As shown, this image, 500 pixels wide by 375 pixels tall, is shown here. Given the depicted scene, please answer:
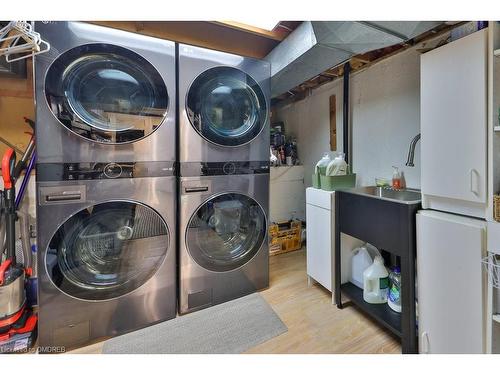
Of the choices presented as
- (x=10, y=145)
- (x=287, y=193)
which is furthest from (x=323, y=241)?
(x=10, y=145)

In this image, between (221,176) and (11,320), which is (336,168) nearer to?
(221,176)

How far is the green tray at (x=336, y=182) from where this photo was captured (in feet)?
5.55

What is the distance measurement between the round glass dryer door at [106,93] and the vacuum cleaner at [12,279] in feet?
2.05

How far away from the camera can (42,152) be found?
116 cm

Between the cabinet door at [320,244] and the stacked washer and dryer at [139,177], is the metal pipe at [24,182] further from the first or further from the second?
the cabinet door at [320,244]

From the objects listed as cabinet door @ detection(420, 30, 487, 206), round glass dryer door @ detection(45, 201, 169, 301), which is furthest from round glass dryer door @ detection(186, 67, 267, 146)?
cabinet door @ detection(420, 30, 487, 206)

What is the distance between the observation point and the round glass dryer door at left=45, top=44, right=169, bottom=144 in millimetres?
1183

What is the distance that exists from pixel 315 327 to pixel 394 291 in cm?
57

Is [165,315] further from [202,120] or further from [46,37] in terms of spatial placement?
[46,37]

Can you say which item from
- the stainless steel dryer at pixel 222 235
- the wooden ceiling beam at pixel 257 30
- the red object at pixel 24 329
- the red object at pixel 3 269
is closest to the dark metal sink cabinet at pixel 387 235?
the stainless steel dryer at pixel 222 235

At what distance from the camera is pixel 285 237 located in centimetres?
261

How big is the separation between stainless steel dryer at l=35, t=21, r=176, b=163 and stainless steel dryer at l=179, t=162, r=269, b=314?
1.18ft
